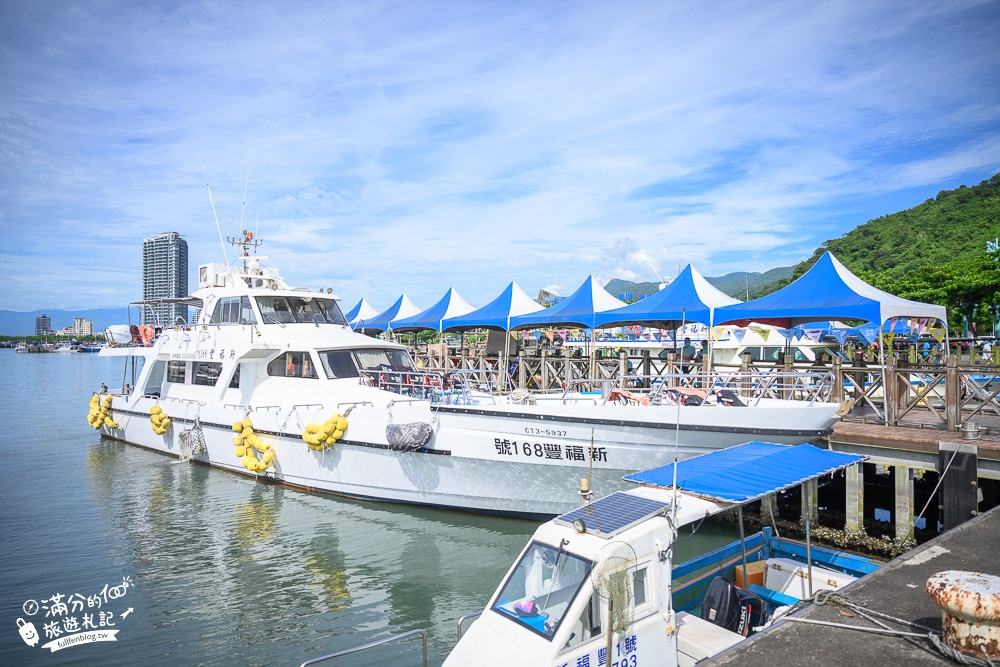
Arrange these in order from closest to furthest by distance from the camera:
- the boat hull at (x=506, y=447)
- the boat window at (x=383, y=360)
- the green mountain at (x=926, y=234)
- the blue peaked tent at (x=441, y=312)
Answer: the boat hull at (x=506, y=447) → the boat window at (x=383, y=360) → the blue peaked tent at (x=441, y=312) → the green mountain at (x=926, y=234)

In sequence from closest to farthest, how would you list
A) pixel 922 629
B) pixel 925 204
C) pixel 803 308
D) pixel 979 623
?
pixel 979 623 < pixel 922 629 < pixel 803 308 < pixel 925 204

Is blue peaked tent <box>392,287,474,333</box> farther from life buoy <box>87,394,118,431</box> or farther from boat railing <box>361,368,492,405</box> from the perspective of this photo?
life buoy <box>87,394,118,431</box>

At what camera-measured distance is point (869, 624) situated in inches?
191

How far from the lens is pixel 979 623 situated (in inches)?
157

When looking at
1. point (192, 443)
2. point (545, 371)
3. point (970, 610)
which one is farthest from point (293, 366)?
point (970, 610)

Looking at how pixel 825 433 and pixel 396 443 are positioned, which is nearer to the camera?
pixel 825 433

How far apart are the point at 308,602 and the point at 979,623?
8.17m

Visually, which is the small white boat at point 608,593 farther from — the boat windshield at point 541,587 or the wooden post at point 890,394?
the wooden post at point 890,394

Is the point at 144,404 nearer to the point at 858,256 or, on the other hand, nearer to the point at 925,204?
the point at 858,256

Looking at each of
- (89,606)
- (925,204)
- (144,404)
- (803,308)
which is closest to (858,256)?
(925,204)

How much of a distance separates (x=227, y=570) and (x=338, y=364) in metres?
5.46

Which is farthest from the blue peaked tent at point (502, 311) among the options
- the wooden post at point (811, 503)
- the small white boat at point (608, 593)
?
the small white boat at point (608, 593)

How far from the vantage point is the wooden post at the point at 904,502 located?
9930 mm

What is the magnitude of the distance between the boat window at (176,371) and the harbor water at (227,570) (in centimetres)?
296
